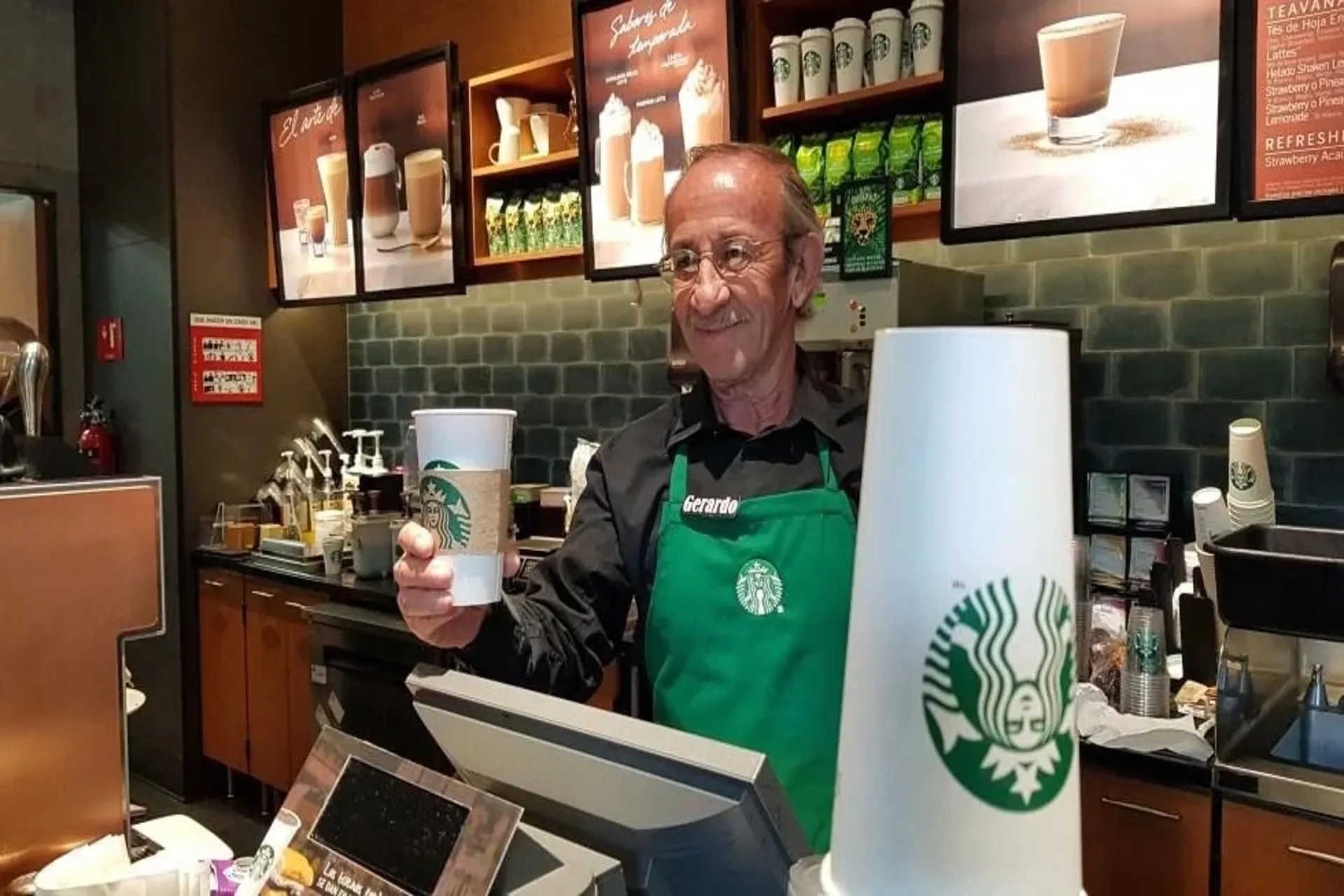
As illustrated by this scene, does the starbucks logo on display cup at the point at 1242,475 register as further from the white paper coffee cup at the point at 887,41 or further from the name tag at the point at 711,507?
the name tag at the point at 711,507

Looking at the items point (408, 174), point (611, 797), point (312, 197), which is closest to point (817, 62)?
point (408, 174)

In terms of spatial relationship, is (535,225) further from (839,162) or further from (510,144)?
(839,162)

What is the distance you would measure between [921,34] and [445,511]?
2.30 meters

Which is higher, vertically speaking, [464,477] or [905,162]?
[905,162]

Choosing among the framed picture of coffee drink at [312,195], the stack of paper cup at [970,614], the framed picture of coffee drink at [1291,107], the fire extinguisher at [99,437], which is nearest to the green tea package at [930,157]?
the framed picture of coffee drink at [1291,107]

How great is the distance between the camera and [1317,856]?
6.40 ft

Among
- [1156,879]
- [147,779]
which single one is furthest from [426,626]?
[147,779]

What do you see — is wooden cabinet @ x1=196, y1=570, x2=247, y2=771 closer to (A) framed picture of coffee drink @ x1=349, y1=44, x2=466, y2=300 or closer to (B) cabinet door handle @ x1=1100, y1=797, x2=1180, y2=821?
(A) framed picture of coffee drink @ x1=349, y1=44, x2=466, y2=300

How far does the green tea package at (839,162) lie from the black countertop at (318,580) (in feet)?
6.06

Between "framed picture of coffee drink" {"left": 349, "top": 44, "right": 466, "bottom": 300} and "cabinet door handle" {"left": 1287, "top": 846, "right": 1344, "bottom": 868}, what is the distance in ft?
9.70

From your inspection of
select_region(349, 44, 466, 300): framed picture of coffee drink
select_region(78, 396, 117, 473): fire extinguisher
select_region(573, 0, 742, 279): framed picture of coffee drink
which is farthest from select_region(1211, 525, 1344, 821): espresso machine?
select_region(78, 396, 117, 473): fire extinguisher

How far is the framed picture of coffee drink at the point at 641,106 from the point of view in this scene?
311 cm

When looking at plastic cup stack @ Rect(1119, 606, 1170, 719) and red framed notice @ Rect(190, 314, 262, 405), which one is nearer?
plastic cup stack @ Rect(1119, 606, 1170, 719)

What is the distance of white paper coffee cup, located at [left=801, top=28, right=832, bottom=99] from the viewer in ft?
9.90
